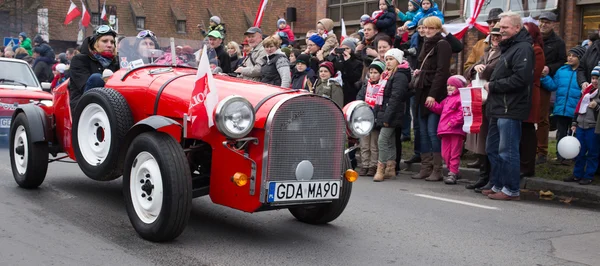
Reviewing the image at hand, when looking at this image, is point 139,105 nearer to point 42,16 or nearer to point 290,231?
point 290,231

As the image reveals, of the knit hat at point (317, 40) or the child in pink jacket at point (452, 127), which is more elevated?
the knit hat at point (317, 40)

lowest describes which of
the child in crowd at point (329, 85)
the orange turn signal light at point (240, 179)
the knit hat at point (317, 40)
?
the orange turn signal light at point (240, 179)

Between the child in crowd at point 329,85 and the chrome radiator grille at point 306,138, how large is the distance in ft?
Answer: 15.6

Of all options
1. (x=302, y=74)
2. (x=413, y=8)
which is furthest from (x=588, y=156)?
(x=413, y=8)

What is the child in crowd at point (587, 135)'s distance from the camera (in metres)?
9.16

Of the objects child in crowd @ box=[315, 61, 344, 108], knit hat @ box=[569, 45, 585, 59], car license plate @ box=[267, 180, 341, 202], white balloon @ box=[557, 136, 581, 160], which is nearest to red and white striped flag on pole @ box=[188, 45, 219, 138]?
car license plate @ box=[267, 180, 341, 202]

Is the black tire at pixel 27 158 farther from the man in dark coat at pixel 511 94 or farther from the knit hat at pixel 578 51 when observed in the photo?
the knit hat at pixel 578 51

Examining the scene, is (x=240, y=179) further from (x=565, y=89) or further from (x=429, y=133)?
(x=565, y=89)

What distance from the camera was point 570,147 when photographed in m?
9.10

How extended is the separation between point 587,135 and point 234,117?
20.0 ft

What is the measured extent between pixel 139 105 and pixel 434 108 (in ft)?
15.9

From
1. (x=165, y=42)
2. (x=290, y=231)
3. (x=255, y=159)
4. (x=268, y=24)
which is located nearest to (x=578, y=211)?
(x=290, y=231)

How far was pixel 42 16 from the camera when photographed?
4306 centimetres

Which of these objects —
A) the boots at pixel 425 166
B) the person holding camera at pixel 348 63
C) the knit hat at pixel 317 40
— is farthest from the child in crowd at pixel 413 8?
the boots at pixel 425 166
